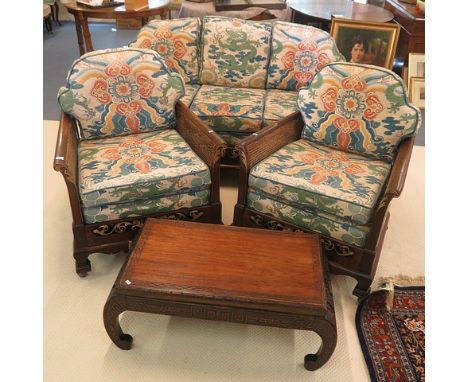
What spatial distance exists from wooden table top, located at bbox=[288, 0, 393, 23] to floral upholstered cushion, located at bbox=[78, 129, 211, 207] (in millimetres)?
2394

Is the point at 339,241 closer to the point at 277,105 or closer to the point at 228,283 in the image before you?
the point at 228,283

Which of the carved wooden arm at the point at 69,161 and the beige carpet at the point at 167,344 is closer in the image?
the beige carpet at the point at 167,344

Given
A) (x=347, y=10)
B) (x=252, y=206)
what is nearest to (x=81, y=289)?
(x=252, y=206)

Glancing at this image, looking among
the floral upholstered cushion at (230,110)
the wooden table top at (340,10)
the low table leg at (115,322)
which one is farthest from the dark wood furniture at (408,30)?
the low table leg at (115,322)

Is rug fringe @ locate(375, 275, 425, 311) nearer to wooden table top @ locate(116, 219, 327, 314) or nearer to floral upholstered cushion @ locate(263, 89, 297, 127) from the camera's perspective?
wooden table top @ locate(116, 219, 327, 314)

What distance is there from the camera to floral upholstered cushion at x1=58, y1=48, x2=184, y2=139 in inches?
79.3

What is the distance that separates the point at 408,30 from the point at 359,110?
2.26 metres

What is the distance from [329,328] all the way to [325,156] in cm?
94

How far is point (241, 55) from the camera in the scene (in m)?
2.71

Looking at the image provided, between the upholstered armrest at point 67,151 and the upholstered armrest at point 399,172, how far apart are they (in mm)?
1327

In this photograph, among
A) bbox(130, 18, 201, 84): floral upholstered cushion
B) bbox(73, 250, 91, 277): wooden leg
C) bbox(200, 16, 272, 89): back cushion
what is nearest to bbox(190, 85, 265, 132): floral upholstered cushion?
bbox(200, 16, 272, 89): back cushion

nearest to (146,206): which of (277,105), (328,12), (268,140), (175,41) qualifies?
(268,140)

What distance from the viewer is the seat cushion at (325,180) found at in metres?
1.76

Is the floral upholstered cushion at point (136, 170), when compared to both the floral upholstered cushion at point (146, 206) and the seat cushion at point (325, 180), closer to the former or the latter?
the floral upholstered cushion at point (146, 206)
